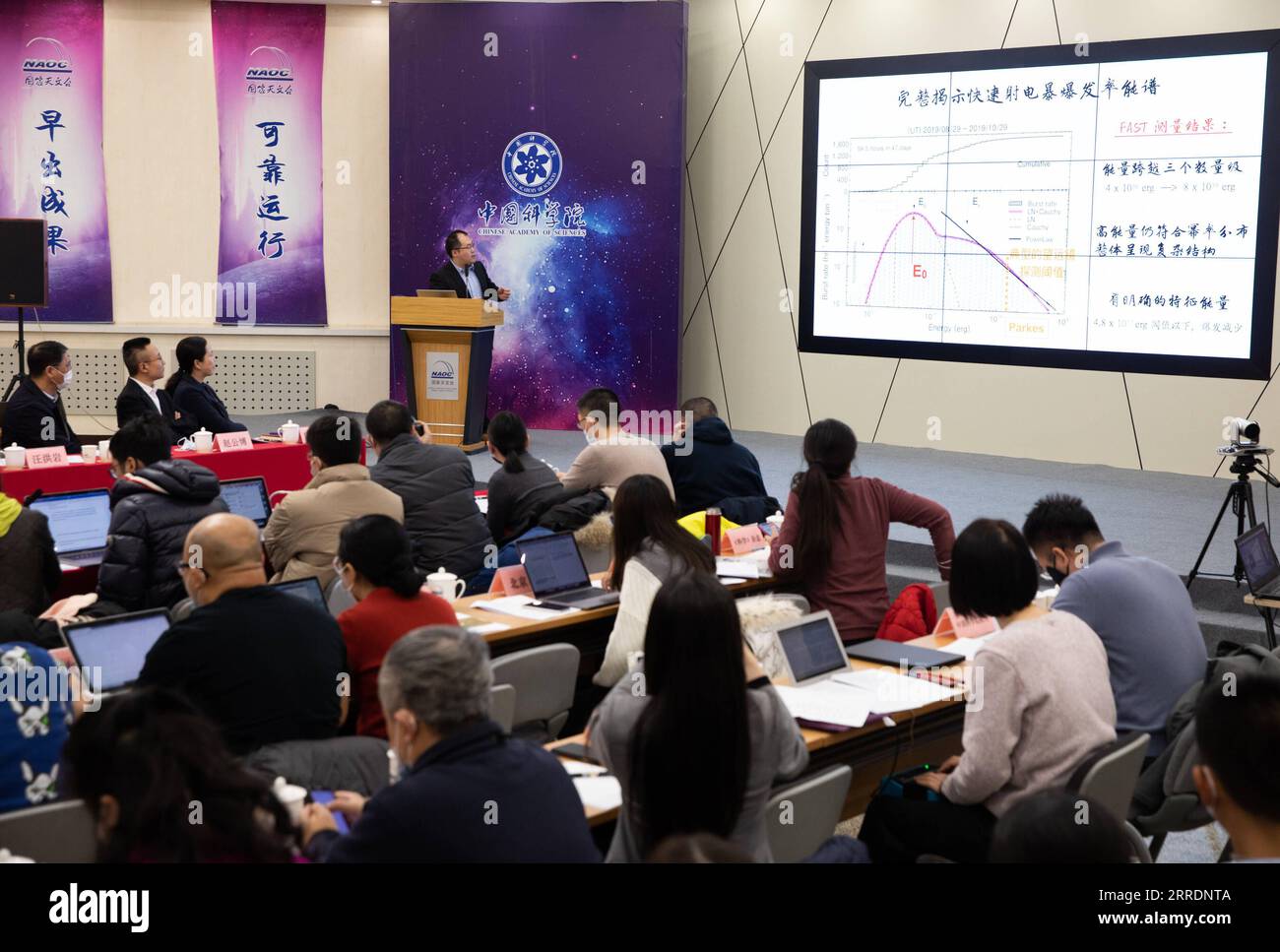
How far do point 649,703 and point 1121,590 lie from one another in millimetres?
1750

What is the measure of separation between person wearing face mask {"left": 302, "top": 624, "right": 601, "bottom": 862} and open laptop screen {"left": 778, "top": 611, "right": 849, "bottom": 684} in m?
1.54

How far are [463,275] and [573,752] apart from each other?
281 inches

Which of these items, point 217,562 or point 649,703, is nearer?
point 649,703

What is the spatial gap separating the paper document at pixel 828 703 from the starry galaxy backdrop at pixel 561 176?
6.99m

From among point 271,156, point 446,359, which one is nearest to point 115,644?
point 446,359

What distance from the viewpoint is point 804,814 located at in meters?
2.96

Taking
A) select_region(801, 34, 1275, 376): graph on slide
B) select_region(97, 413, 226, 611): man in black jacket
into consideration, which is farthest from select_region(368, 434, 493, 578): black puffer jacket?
select_region(801, 34, 1275, 376): graph on slide

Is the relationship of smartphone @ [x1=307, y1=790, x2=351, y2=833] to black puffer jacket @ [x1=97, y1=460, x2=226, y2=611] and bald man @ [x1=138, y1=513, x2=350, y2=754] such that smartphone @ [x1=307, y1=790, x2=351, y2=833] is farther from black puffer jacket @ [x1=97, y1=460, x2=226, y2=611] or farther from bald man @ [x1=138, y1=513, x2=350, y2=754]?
black puffer jacket @ [x1=97, y1=460, x2=226, y2=611]

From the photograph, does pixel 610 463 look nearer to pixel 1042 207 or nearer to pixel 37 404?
pixel 37 404

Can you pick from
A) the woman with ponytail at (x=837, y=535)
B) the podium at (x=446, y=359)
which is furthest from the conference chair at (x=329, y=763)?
the podium at (x=446, y=359)

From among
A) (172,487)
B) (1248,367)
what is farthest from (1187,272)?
(172,487)

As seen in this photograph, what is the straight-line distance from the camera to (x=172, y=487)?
470 cm

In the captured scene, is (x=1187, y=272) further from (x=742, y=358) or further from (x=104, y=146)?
(x=104, y=146)

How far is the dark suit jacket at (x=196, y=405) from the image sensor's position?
7.69 m
